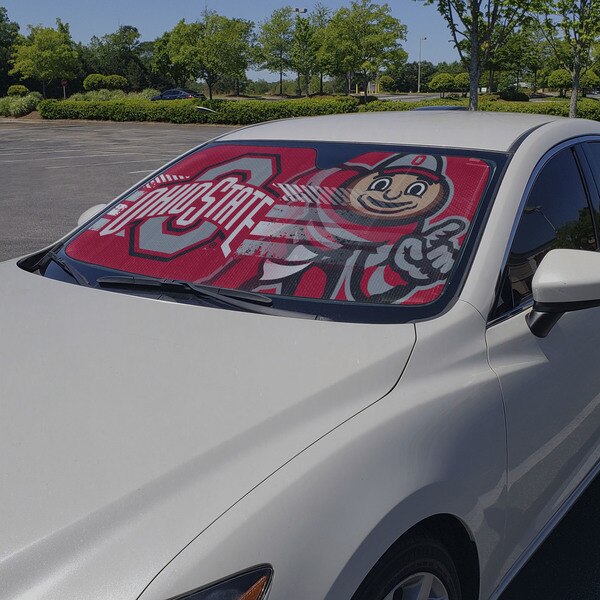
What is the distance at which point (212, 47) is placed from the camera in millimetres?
57531

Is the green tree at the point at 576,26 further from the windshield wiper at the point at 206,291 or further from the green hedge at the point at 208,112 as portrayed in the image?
the windshield wiper at the point at 206,291

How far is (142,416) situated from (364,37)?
58.5m

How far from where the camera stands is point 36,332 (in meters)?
2.13

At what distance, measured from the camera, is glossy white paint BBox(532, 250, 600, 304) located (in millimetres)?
2072

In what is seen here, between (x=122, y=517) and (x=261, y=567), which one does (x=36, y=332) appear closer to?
(x=122, y=517)

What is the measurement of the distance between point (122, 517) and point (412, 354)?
0.83m

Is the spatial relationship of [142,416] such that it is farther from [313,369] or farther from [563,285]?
[563,285]

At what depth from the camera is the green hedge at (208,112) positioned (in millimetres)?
34094

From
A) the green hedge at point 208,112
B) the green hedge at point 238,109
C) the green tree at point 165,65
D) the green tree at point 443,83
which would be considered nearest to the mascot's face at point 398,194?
the green hedge at point 238,109

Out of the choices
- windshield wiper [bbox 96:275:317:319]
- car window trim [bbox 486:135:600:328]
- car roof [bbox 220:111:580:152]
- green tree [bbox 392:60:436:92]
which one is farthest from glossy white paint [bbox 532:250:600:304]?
green tree [bbox 392:60:436:92]

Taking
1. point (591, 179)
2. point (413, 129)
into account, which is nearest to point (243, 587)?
point (413, 129)

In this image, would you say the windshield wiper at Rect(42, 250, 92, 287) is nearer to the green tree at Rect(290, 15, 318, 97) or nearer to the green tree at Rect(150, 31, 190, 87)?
the green tree at Rect(290, 15, 318, 97)

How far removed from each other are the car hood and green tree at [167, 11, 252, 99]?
185 ft

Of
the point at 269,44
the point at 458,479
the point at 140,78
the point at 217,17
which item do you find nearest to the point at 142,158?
the point at 458,479
